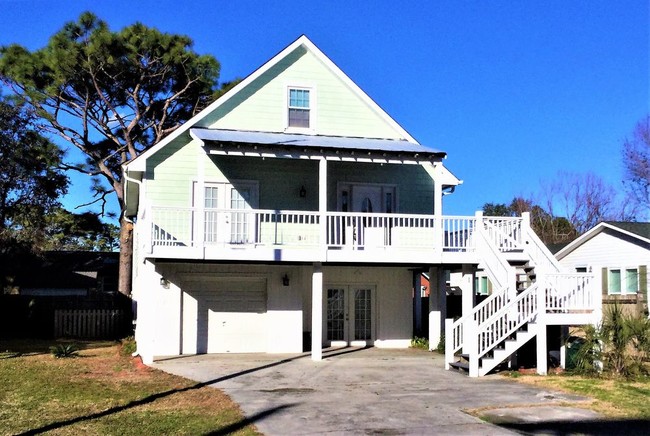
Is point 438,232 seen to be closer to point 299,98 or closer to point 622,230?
point 299,98

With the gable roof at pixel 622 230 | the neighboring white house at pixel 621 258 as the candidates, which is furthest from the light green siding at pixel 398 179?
the gable roof at pixel 622 230

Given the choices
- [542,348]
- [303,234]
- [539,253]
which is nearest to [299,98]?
[303,234]

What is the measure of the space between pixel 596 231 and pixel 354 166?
17128 mm

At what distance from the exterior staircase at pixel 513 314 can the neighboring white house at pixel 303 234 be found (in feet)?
0.17

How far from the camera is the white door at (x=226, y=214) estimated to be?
57.2 feet

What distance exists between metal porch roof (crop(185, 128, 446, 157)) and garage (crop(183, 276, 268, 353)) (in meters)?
4.16

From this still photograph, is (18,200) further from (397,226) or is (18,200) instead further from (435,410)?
(435,410)

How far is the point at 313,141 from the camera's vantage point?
18938 mm

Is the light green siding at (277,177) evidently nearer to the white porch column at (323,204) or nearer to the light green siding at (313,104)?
the light green siding at (313,104)

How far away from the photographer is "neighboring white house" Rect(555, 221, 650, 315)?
29547 mm

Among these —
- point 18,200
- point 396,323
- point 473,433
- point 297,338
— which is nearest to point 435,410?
point 473,433

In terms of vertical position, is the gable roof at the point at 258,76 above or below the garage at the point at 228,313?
above

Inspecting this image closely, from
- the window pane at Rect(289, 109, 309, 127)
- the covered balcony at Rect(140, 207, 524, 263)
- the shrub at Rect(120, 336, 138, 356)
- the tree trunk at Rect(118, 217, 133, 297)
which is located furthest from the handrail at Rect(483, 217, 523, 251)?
the tree trunk at Rect(118, 217, 133, 297)

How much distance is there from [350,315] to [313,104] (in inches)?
261
